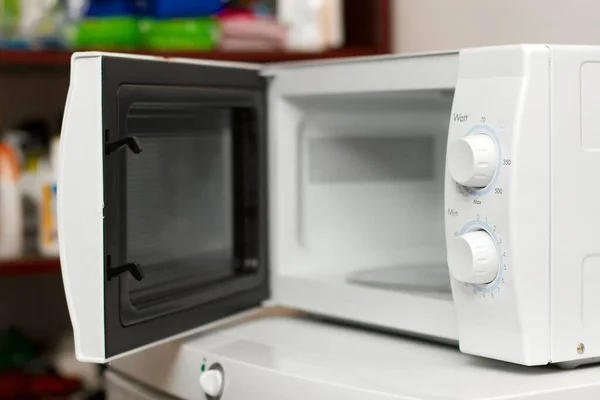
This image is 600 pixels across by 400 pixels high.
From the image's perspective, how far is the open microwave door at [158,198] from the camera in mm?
875

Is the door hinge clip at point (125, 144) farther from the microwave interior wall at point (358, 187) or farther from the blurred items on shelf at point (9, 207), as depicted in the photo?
the blurred items on shelf at point (9, 207)

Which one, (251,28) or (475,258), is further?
(251,28)

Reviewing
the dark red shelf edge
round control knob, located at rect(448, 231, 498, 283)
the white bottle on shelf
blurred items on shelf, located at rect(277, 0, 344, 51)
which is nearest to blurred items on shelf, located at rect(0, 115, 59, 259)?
the white bottle on shelf

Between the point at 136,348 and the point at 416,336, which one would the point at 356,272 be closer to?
the point at 416,336

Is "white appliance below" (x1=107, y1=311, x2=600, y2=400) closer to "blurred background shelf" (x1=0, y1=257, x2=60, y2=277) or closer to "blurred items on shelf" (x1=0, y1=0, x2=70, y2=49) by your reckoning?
"blurred background shelf" (x1=0, y1=257, x2=60, y2=277)

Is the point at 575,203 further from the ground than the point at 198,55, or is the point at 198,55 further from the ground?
the point at 198,55

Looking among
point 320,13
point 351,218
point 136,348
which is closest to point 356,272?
point 351,218

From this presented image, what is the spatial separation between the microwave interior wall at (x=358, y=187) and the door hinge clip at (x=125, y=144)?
0.29 meters

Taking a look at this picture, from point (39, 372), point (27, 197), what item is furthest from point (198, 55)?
point (39, 372)

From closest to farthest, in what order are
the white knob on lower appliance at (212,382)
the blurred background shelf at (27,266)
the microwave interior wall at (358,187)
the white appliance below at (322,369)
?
the white appliance below at (322,369) < the white knob on lower appliance at (212,382) < the microwave interior wall at (358,187) < the blurred background shelf at (27,266)

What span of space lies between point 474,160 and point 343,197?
0.42 metres

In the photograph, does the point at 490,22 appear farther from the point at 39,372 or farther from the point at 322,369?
the point at 39,372

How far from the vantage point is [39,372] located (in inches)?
71.7

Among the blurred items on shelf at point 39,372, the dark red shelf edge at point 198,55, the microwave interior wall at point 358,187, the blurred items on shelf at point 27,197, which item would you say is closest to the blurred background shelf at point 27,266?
the blurred items on shelf at point 27,197
